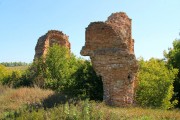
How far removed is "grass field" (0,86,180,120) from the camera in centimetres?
1091

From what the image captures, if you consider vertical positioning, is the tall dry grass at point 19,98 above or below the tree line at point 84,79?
below

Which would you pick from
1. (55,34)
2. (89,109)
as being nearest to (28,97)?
(89,109)

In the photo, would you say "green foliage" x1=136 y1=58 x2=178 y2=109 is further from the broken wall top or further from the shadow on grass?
the shadow on grass

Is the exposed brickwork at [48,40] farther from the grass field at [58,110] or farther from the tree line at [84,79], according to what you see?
the grass field at [58,110]

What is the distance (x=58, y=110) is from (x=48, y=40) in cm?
1404

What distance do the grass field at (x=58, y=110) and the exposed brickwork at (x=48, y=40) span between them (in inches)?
297

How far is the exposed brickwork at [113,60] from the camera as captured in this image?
49.8ft

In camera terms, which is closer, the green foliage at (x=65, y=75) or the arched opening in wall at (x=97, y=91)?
the arched opening in wall at (x=97, y=91)

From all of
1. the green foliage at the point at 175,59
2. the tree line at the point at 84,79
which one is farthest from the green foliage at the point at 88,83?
the green foliage at the point at 175,59

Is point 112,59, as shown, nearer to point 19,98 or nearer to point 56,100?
point 56,100

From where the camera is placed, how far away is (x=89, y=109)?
37.5 ft

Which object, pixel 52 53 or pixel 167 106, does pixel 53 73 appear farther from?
pixel 167 106

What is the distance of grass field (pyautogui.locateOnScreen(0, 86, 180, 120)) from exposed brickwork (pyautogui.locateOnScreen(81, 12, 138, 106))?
5.32ft

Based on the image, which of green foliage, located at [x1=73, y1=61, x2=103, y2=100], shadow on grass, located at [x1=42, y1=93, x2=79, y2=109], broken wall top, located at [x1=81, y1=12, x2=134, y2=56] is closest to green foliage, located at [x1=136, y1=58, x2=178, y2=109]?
green foliage, located at [x1=73, y1=61, x2=103, y2=100]
